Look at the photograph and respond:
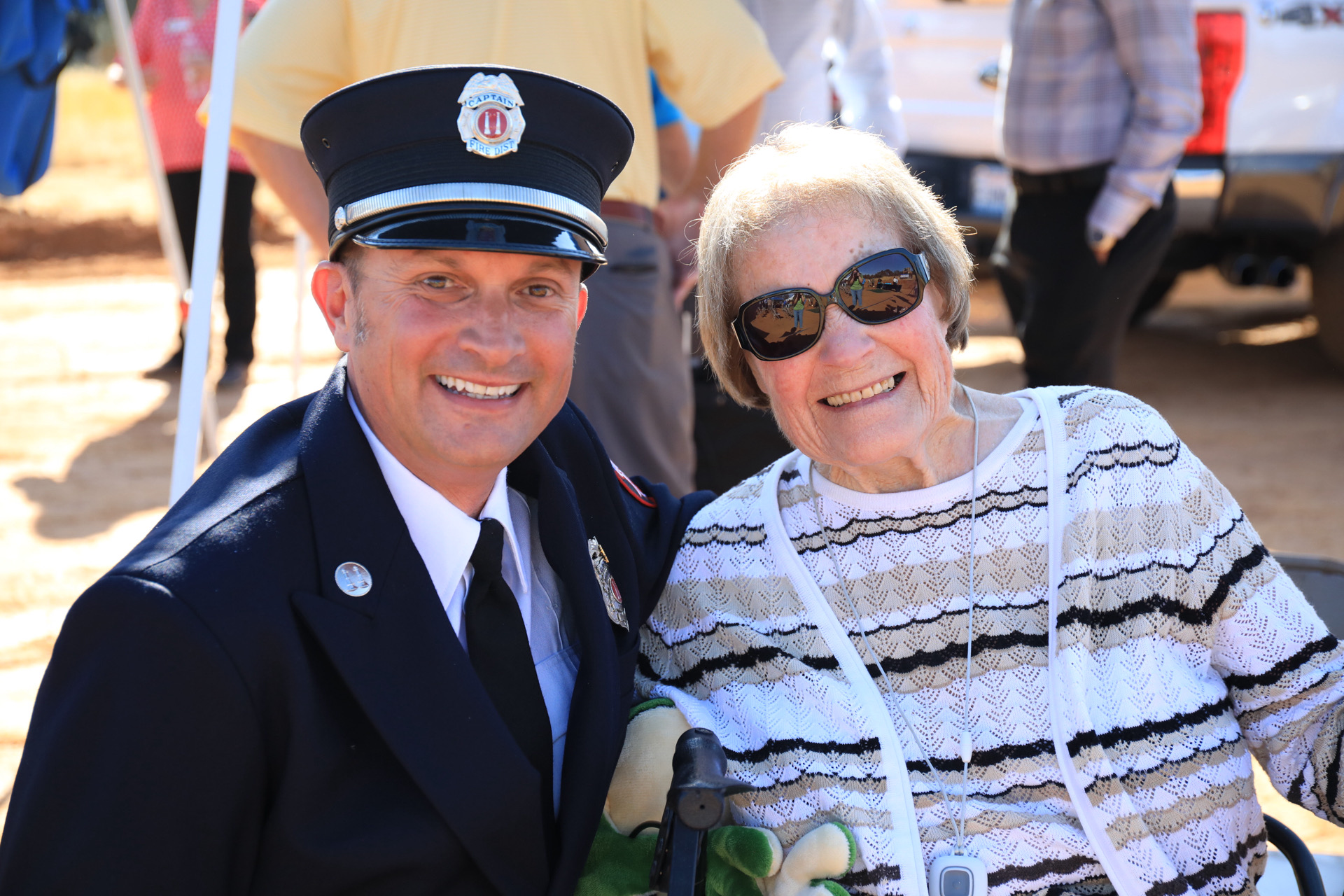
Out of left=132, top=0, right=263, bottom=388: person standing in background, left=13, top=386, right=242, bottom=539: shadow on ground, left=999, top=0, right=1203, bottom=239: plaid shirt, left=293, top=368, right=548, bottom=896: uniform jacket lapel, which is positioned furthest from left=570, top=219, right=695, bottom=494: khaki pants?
left=132, top=0, right=263, bottom=388: person standing in background

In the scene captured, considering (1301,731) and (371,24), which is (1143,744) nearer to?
Answer: (1301,731)

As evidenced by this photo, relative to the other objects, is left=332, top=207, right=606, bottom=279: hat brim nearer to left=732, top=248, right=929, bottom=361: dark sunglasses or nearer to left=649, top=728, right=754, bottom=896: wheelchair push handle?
left=732, top=248, right=929, bottom=361: dark sunglasses

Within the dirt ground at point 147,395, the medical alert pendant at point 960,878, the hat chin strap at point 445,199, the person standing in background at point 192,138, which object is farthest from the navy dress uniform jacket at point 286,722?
the person standing in background at point 192,138

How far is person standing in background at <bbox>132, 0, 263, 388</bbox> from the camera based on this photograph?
22.1 feet

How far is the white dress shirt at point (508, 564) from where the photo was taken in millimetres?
1815

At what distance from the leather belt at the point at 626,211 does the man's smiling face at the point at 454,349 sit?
1098mm

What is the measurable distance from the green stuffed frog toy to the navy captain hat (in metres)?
0.74

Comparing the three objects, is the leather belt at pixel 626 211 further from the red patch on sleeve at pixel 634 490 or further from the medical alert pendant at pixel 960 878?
the medical alert pendant at pixel 960 878

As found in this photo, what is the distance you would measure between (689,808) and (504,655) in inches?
13.0

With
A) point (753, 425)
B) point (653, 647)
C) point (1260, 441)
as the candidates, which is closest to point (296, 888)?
point (653, 647)

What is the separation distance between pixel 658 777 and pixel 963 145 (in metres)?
4.95

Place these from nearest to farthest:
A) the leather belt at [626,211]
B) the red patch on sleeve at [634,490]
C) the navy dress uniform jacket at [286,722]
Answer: the navy dress uniform jacket at [286,722]
the red patch on sleeve at [634,490]
the leather belt at [626,211]

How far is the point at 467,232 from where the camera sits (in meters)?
1.73

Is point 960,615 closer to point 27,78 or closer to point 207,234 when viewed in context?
point 207,234
